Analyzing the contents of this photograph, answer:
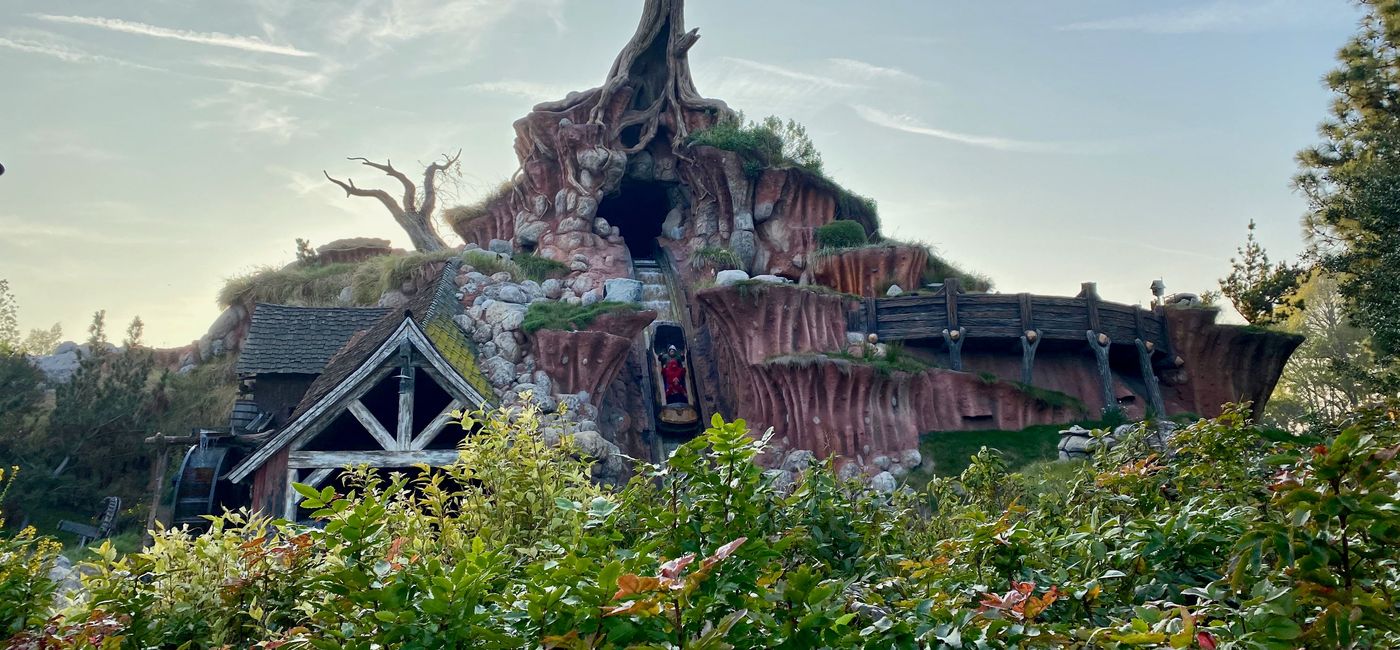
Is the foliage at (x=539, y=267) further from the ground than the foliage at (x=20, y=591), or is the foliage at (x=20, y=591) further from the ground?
the foliage at (x=539, y=267)

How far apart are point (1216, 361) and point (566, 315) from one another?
16914 millimetres

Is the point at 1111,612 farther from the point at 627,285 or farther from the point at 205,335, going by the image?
the point at 205,335

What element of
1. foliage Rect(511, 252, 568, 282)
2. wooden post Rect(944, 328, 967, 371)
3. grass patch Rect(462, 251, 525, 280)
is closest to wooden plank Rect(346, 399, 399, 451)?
grass patch Rect(462, 251, 525, 280)

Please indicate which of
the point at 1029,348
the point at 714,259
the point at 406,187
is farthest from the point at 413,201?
the point at 1029,348

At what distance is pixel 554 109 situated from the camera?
2841 centimetres

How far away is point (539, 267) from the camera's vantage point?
24484mm

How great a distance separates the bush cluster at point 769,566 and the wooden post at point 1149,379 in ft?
60.4

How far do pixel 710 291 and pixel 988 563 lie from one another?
58.1 ft

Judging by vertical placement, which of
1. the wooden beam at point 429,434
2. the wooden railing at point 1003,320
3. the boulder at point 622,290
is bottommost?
the wooden beam at point 429,434

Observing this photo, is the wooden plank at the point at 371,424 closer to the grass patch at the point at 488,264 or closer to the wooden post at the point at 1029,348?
the grass patch at the point at 488,264

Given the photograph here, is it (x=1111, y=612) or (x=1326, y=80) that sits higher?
(x=1326, y=80)

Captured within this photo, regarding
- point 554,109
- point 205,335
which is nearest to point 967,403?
point 554,109

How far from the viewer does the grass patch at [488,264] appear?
22656 millimetres

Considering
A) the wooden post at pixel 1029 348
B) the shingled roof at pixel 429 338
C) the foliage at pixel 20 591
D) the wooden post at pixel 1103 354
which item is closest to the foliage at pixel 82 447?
the shingled roof at pixel 429 338
